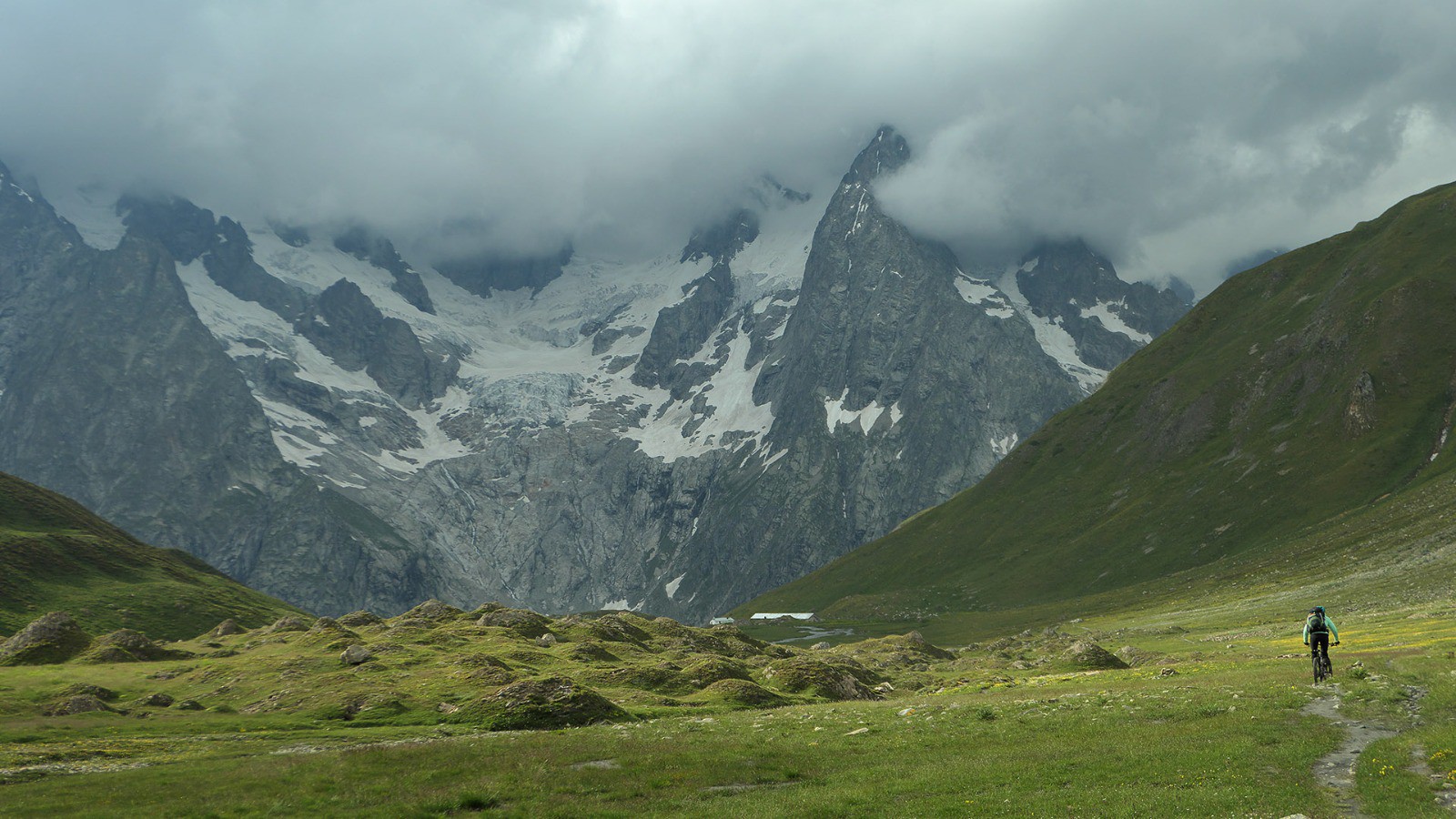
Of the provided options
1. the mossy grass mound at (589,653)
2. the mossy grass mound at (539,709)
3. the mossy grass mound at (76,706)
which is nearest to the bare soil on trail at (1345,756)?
the mossy grass mound at (539,709)

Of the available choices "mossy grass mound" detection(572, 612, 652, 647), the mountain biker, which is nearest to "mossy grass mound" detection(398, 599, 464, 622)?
"mossy grass mound" detection(572, 612, 652, 647)

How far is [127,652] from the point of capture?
248 feet

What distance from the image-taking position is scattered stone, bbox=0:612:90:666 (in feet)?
244

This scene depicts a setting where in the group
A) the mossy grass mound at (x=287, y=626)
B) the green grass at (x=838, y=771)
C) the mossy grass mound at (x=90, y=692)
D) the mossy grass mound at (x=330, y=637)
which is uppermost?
the mossy grass mound at (x=287, y=626)

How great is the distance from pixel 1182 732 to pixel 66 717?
54.6 metres

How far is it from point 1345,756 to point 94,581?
171 m

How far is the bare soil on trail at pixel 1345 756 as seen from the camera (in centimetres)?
2477

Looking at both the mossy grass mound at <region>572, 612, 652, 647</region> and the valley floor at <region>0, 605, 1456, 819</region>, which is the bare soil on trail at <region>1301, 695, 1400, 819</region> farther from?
the mossy grass mound at <region>572, 612, 652, 647</region>

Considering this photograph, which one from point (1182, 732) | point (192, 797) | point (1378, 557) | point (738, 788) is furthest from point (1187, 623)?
point (192, 797)

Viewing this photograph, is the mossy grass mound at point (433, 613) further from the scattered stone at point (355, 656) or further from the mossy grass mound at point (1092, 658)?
the mossy grass mound at point (1092, 658)

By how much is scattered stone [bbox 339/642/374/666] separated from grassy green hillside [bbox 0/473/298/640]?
80247mm

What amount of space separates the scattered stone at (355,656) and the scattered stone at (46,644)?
2683 cm

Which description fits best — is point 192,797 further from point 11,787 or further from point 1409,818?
point 1409,818

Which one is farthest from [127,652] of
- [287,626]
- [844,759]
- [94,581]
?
[94,581]
